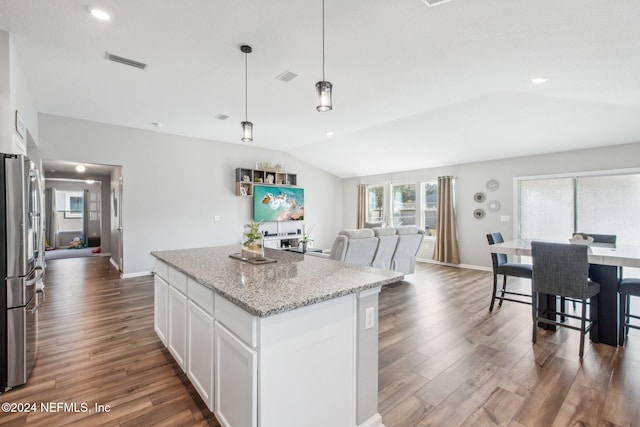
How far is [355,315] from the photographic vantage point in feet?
5.49

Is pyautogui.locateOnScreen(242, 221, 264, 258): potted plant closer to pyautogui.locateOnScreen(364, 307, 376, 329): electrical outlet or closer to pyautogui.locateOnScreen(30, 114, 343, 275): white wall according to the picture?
pyautogui.locateOnScreen(364, 307, 376, 329): electrical outlet

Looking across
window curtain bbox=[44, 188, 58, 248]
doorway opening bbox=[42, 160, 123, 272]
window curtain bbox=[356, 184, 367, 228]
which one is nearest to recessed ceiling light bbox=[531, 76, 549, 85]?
window curtain bbox=[356, 184, 367, 228]

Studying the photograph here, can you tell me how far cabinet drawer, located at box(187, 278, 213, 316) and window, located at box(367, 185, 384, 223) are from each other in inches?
276

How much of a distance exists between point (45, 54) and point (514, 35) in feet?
14.6

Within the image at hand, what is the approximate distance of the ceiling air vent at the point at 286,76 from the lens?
3418mm

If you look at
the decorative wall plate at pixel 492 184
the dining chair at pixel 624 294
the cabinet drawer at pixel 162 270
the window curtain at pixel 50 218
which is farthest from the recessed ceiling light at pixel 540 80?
the window curtain at pixel 50 218

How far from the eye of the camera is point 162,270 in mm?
2658

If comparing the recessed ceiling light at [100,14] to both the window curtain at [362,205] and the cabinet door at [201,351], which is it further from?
the window curtain at [362,205]

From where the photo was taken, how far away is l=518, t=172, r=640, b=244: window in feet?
15.8

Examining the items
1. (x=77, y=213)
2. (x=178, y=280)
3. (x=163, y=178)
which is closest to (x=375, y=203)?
(x=163, y=178)

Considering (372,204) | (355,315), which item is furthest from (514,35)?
(372,204)

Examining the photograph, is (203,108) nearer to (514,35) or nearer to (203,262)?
(203,262)

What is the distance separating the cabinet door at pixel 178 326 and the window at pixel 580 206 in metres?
6.22

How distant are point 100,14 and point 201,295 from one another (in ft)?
7.82
